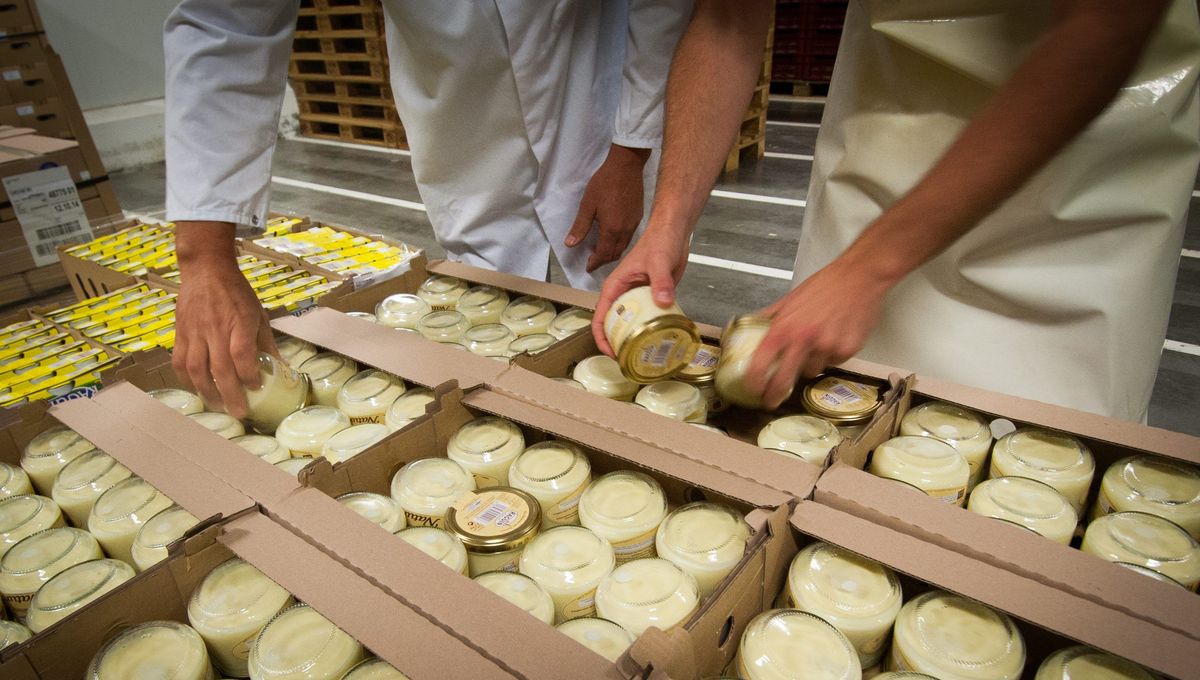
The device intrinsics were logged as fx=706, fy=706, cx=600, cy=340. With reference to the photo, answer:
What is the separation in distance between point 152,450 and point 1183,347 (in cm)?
423

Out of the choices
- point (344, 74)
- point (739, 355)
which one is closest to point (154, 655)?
point (739, 355)

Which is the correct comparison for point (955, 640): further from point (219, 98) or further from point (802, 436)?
point (219, 98)

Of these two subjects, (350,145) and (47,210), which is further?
(350,145)

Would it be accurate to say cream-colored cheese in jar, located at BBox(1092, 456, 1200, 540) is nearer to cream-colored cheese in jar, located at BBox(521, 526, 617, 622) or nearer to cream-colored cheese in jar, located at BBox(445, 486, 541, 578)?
cream-colored cheese in jar, located at BBox(521, 526, 617, 622)

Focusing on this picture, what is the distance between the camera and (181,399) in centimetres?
164

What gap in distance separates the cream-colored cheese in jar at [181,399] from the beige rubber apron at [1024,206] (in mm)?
1569

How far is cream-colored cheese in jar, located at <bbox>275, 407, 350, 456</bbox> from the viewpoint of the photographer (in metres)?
1.44

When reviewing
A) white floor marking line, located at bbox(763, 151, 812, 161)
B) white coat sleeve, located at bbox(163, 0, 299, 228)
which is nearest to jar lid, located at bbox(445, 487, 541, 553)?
white coat sleeve, located at bbox(163, 0, 299, 228)

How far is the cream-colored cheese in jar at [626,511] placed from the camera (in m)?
1.13

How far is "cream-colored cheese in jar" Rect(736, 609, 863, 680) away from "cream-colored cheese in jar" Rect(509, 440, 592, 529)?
39 cm

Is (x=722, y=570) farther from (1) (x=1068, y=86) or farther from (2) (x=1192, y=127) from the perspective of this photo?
(2) (x=1192, y=127)

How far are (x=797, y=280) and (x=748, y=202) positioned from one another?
151 inches

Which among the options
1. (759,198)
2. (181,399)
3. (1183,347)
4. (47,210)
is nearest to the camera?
(181,399)

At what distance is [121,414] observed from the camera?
4.59 feet
